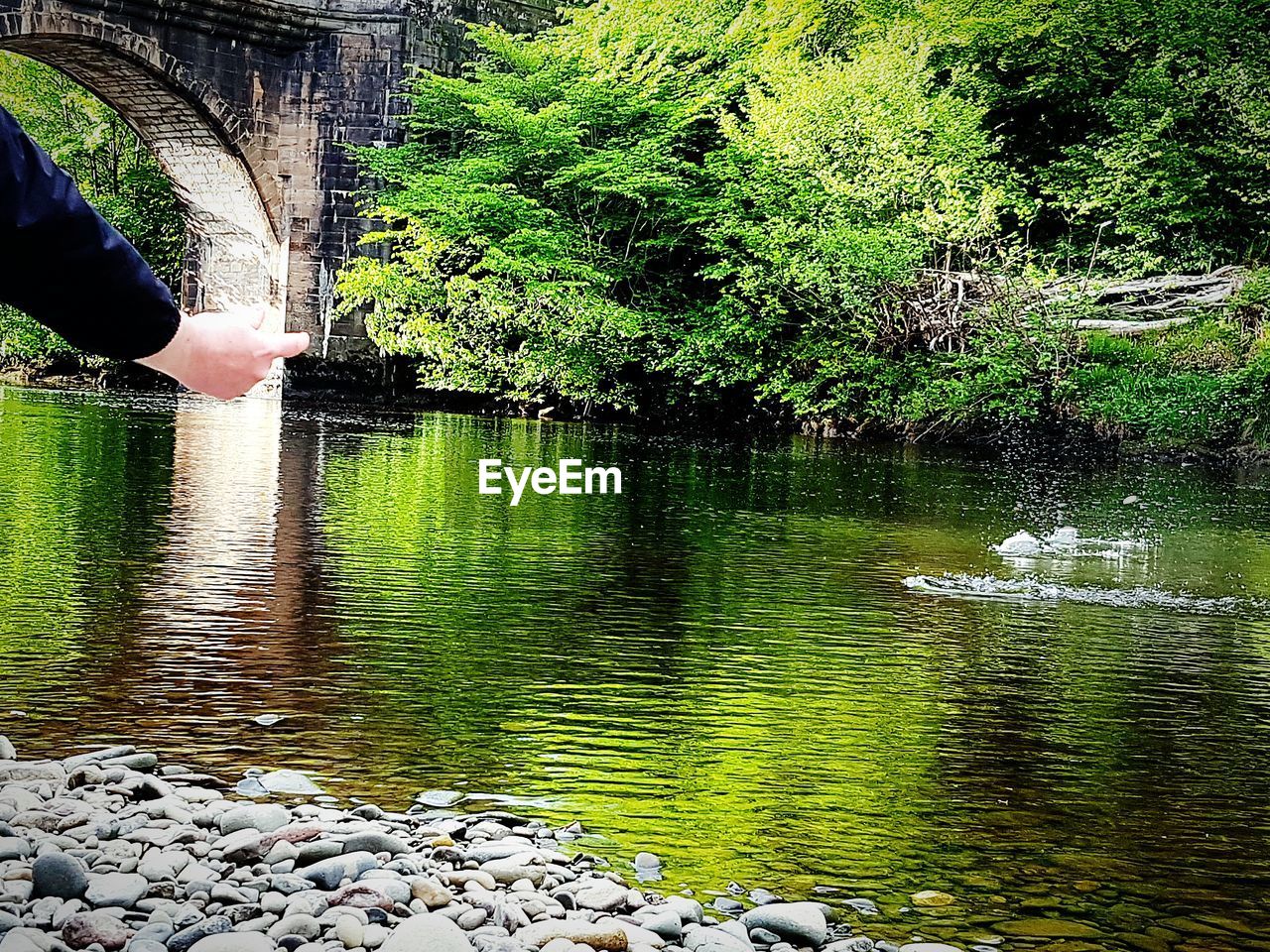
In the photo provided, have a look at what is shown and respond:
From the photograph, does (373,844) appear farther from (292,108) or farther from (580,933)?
(292,108)

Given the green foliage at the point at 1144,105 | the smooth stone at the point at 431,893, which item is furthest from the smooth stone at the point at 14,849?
the green foliage at the point at 1144,105

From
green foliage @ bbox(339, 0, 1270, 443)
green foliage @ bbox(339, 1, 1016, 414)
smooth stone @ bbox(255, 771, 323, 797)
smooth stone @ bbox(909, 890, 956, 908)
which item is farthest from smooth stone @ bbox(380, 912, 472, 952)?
green foliage @ bbox(339, 1, 1016, 414)

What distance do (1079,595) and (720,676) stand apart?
9.56 ft

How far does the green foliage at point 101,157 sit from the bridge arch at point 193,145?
164 cm

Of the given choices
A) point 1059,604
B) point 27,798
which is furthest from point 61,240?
point 1059,604

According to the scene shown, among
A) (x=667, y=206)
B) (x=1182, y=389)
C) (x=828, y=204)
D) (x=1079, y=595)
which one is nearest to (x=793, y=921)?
(x=1079, y=595)

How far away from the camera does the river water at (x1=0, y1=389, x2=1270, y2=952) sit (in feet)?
10.2

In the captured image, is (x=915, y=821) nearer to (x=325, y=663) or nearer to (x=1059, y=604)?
(x=325, y=663)

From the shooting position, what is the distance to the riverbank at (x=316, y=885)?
7.96 feet

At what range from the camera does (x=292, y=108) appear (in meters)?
21.4

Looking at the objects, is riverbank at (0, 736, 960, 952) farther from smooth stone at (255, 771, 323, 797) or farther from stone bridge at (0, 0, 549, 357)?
stone bridge at (0, 0, 549, 357)

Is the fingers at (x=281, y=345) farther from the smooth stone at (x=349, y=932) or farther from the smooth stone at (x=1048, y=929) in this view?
the smooth stone at (x=1048, y=929)

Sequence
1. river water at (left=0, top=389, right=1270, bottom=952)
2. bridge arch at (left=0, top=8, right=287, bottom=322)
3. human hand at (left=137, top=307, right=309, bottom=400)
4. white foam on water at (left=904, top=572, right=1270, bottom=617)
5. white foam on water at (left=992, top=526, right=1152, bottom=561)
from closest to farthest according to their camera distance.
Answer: human hand at (left=137, top=307, right=309, bottom=400), river water at (left=0, top=389, right=1270, bottom=952), white foam on water at (left=904, top=572, right=1270, bottom=617), white foam on water at (left=992, top=526, right=1152, bottom=561), bridge arch at (left=0, top=8, right=287, bottom=322)

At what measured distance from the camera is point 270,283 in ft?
73.7
